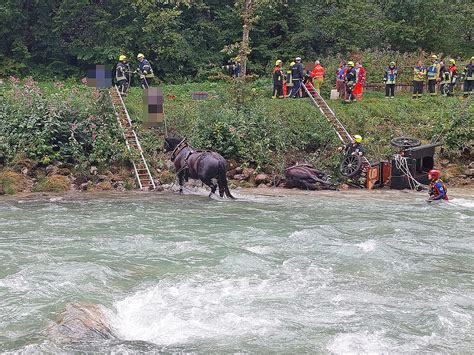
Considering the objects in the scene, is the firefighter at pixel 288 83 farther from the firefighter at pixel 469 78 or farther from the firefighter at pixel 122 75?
the firefighter at pixel 469 78

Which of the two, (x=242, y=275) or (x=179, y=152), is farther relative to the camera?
(x=179, y=152)

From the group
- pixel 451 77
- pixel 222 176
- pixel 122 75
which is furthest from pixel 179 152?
pixel 451 77

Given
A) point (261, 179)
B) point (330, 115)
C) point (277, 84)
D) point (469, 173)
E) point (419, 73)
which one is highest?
point (419, 73)

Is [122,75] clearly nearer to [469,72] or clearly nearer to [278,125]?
[278,125]

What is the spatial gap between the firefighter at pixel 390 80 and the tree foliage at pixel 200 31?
5535 millimetres

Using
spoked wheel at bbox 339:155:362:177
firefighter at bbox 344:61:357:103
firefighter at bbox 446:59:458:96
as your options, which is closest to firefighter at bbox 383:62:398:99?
firefighter at bbox 344:61:357:103

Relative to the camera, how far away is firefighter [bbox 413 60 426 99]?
90.0ft

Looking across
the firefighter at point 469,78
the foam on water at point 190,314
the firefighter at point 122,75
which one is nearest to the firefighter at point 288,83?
the firefighter at point 122,75

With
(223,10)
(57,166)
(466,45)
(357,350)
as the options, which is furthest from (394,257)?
(466,45)

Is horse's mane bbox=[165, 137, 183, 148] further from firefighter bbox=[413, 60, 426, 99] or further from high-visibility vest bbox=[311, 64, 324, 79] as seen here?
firefighter bbox=[413, 60, 426, 99]

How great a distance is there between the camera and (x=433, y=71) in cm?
2734

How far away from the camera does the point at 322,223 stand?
15.0m

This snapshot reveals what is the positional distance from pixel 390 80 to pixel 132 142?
1161cm

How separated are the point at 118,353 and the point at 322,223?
8.06m
